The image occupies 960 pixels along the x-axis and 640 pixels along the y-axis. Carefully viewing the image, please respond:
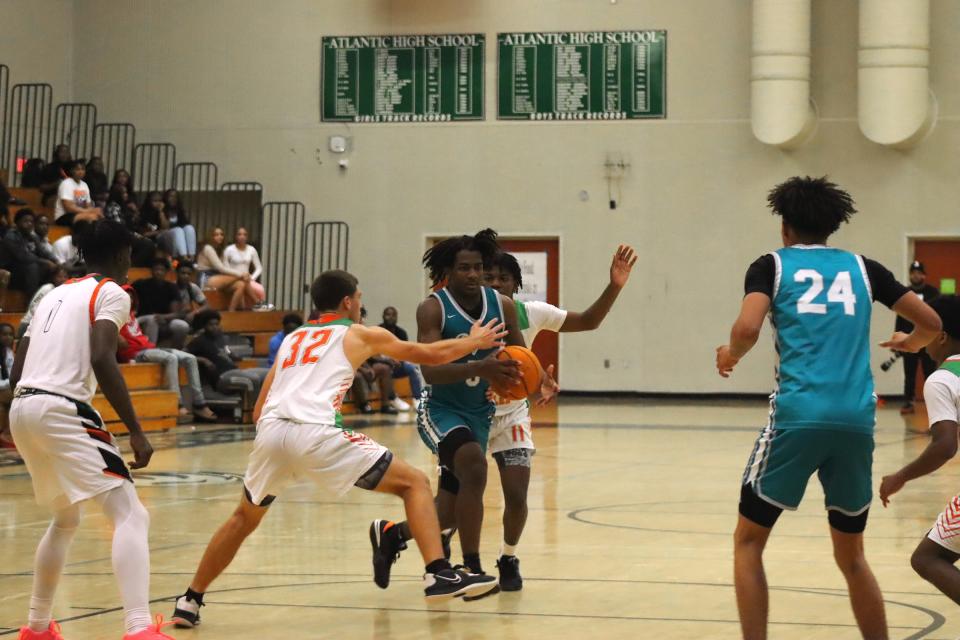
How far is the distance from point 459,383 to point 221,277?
1511 centimetres

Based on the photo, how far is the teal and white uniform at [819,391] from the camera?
4.86m

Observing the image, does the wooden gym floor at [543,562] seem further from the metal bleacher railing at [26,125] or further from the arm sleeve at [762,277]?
the metal bleacher railing at [26,125]

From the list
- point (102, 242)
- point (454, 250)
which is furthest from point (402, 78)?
point (102, 242)

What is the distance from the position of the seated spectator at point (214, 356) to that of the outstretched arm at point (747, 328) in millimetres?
13398

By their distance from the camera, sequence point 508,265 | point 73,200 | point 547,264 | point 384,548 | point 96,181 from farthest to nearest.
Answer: point 547,264, point 96,181, point 73,200, point 508,265, point 384,548

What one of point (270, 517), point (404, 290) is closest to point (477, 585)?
point (270, 517)

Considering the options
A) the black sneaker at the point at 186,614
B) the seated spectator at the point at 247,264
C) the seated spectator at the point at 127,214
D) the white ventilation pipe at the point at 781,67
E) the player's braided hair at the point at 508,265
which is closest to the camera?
the black sneaker at the point at 186,614

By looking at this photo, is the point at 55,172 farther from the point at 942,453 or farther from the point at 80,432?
the point at 942,453

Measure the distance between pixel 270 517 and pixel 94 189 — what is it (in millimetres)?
12595

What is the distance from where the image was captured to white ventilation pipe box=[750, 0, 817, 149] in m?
21.4

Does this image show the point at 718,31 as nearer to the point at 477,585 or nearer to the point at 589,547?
the point at 589,547

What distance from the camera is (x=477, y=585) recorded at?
5.94 m

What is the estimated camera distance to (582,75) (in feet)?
75.3

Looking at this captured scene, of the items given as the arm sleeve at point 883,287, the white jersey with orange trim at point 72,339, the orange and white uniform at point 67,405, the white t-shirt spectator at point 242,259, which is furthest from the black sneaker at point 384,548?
the white t-shirt spectator at point 242,259
